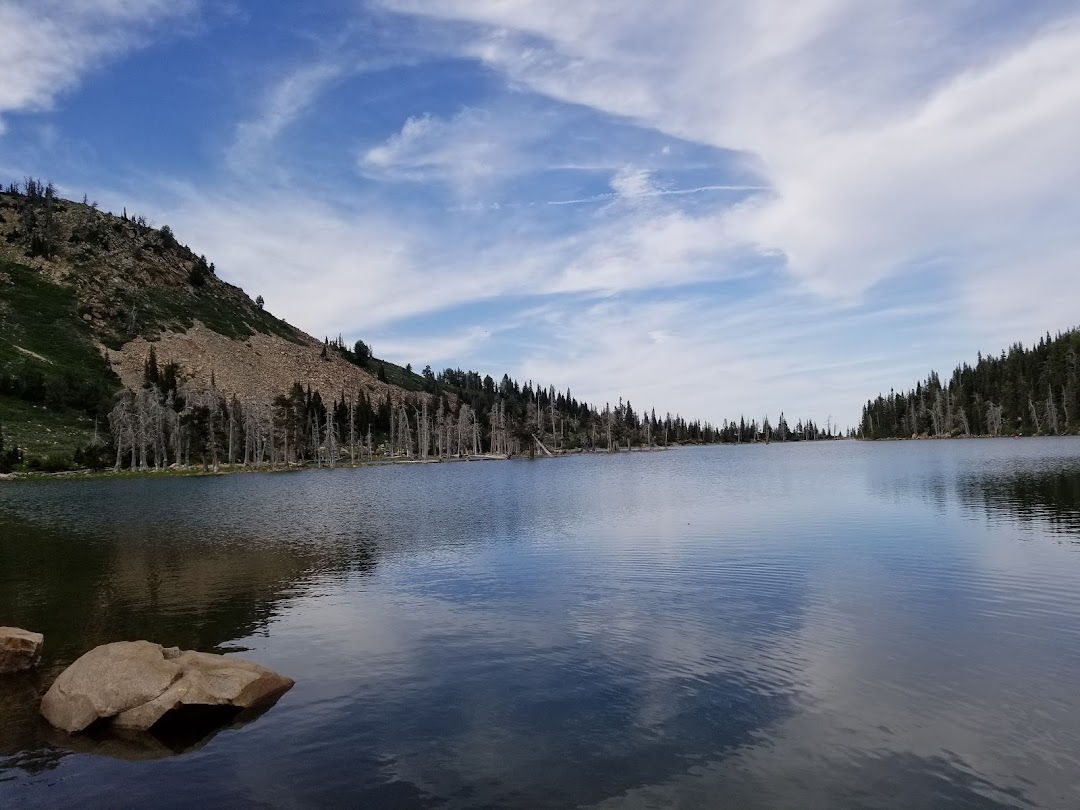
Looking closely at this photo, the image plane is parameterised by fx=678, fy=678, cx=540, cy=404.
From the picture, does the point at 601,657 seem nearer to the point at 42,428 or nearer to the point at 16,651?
the point at 16,651

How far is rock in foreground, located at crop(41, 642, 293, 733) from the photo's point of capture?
16.8 metres

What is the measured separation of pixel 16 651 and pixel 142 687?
660 centimetres

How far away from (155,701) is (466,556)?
22543 millimetres

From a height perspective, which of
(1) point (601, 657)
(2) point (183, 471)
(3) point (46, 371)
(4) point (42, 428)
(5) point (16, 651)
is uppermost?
(3) point (46, 371)

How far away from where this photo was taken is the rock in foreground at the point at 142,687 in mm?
16797

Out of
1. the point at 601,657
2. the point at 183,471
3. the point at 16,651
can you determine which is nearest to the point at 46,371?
the point at 183,471

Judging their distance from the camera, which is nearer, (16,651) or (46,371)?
(16,651)

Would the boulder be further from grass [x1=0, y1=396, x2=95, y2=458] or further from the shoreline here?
grass [x1=0, y1=396, x2=95, y2=458]

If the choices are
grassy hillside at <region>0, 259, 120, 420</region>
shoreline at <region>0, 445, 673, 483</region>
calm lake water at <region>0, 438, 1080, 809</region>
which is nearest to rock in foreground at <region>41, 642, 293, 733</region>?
calm lake water at <region>0, 438, 1080, 809</region>

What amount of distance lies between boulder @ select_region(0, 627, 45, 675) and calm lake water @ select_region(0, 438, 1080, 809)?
649 mm

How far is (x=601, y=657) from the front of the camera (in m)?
20.8

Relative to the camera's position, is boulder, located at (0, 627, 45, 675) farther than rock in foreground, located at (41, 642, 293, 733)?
Yes

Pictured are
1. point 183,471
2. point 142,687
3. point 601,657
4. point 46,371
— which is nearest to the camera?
point 142,687

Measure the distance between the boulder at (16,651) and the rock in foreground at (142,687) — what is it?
147 inches
